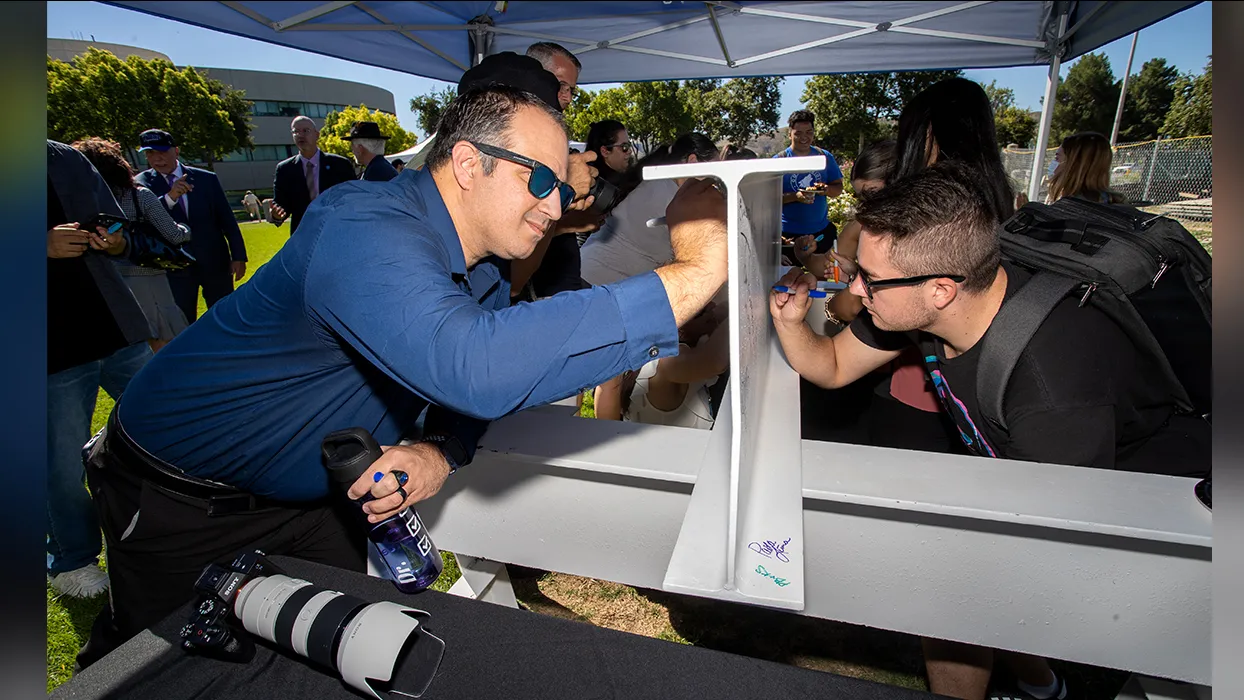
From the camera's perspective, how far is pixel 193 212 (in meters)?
5.08

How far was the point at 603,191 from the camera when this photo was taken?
7.03 feet

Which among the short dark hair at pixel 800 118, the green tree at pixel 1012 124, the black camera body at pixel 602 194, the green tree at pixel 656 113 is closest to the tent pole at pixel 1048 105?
the short dark hair at pixel 800 118

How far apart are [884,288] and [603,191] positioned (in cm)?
99

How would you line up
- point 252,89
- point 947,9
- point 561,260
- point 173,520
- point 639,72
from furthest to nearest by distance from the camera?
point 252,89, point 639,72, point 947,9, point 561,260, point 173,520

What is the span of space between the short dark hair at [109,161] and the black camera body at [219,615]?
348cm

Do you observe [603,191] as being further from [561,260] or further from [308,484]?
[308,484]

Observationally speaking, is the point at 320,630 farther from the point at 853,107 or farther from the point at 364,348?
the point at 853,107

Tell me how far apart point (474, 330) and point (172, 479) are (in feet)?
3.54

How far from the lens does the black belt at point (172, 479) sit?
1.52 meters

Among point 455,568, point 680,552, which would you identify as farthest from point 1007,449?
point 455,568

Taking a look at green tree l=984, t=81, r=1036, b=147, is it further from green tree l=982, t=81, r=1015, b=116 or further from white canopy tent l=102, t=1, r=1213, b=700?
white canopy tent l=102, t=1, r=1213, b=700

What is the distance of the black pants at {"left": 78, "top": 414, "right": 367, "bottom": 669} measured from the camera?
60.4 inches
